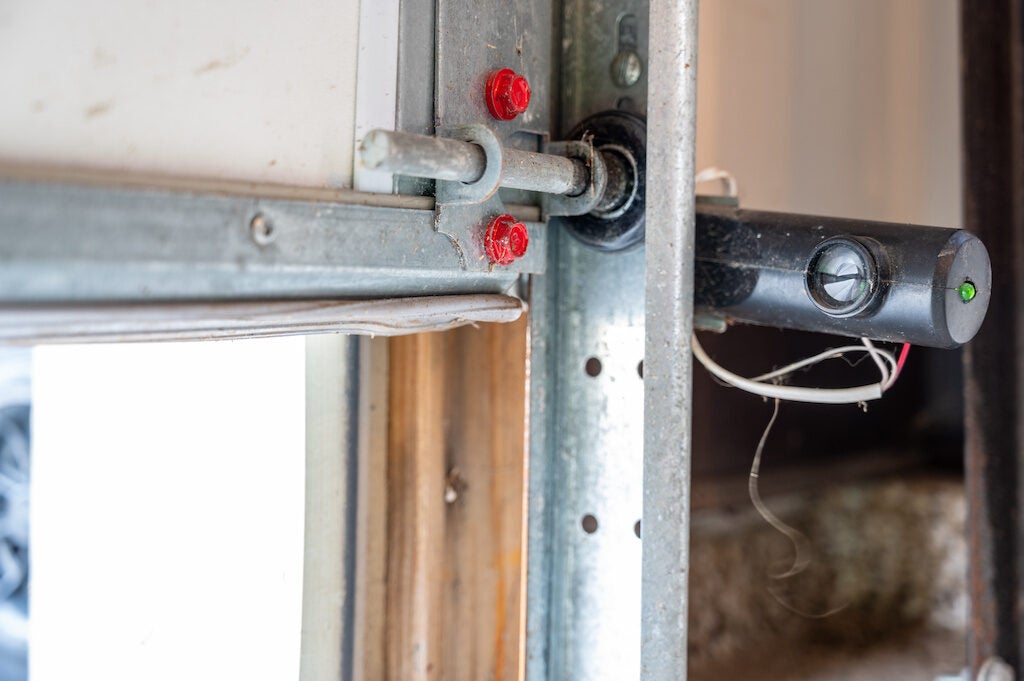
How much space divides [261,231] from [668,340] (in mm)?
319

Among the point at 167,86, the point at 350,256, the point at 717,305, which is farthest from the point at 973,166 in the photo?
the point at 167,86

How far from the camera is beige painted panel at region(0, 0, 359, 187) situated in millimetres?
494

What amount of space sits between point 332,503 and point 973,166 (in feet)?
3.60

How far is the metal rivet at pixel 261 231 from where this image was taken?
22.2 inches

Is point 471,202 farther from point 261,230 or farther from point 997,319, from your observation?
point 997,319

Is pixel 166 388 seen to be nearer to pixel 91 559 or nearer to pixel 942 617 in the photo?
pixel 91 559

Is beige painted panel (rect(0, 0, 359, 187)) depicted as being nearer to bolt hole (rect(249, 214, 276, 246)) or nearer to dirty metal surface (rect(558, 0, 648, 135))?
bolt hole (rect(249, 214, 276, 246))

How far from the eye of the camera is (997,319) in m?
1.33

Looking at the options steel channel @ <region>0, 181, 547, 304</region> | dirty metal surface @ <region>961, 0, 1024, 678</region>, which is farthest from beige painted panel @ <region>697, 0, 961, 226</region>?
steel channel @ <region>0, 181, 547, 304</region>

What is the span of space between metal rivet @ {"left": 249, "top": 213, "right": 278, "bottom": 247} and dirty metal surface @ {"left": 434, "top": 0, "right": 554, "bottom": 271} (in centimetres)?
Result: 15

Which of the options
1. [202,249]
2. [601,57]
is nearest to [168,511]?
[202,249]

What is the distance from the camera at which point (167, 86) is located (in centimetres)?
55

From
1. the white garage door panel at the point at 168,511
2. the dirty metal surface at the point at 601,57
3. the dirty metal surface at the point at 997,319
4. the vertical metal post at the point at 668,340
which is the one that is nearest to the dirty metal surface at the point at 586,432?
the dirty metal surface at the point at 601,57

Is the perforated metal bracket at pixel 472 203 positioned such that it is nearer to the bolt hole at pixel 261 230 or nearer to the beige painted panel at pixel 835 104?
the bolt hole at pixel 261 230
